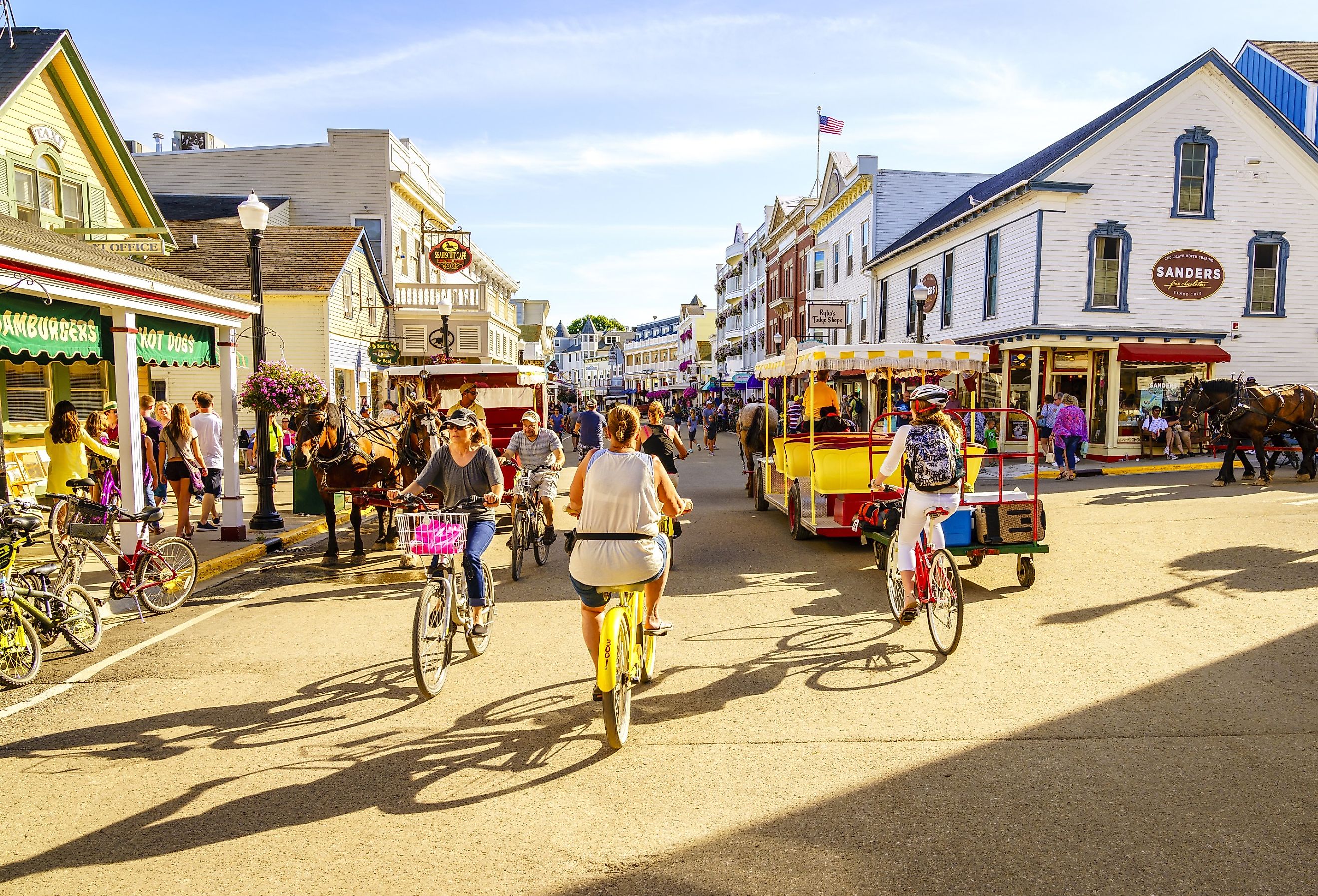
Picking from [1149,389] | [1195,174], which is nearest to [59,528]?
[1149,389]

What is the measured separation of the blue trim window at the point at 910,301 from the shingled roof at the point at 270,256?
18.5m

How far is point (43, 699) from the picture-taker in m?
5.71

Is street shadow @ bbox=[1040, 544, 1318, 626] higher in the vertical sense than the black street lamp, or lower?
lower

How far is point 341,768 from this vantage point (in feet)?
15.1

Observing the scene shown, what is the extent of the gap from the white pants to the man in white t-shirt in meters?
9.87

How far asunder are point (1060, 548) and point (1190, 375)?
16253 mm

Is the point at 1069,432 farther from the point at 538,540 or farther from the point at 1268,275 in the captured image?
the point at 538,540

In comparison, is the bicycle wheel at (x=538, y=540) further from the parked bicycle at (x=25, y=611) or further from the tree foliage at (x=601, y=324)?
the tree foliage at (x=601, y=324)

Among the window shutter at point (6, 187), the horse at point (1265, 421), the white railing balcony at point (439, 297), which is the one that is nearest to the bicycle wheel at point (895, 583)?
the horse at point (1265, 421)

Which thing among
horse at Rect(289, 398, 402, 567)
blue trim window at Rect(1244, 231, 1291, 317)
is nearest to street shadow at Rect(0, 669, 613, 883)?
horse at Rect(289, 398, 402, 567)

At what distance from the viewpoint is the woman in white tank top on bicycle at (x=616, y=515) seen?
4.81 metres

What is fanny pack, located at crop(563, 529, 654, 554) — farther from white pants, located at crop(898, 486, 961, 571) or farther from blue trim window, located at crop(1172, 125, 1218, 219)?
blue trim window, located at crop(1172, 125, 1218, 219)

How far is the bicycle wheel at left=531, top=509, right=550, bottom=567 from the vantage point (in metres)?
10.0

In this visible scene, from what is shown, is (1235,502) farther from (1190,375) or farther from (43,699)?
(43,699)
